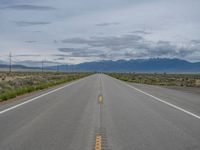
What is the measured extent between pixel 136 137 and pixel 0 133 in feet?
11.2

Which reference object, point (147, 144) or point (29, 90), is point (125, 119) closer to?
point (147, 144)

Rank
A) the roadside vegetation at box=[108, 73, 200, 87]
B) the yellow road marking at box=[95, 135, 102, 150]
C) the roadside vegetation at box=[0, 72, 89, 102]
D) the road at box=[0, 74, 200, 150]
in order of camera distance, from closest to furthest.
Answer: the yellow road marking at box=[95, 135, 102, 150] → the road at box=[0, 74, 200, 150] → the roadside vegetation at box=[0, 72, 89, 102] → the roadside vegetation at box=[108, 73, 200, 87]

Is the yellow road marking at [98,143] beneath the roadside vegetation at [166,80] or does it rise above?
above

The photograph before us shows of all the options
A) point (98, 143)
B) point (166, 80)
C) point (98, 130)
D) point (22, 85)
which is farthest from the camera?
point (166, 80)

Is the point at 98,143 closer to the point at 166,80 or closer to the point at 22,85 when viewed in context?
the point at 22,85

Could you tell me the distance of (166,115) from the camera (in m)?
14.2

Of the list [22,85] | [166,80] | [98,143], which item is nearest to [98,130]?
[98,143]

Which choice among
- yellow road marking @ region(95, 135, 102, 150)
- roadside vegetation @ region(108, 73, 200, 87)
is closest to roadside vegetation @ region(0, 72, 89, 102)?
yellow road marking @ region(95, 135, 102, 150)

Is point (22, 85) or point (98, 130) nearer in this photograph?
point (98, 130)

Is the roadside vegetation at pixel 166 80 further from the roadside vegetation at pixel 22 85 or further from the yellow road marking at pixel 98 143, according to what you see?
the yellow road marking at pixel 98 143

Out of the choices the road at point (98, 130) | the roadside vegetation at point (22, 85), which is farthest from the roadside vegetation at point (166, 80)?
the road at point (98, 130)

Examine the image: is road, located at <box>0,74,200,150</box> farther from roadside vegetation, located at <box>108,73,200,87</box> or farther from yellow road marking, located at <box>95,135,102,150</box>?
roadside vegetation, located at <box>108,73,200,87</box>

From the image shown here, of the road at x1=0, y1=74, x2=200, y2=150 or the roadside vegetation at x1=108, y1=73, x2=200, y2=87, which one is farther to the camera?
the roadside vegetation at x1=108, y1=73, x2=200, y2=87

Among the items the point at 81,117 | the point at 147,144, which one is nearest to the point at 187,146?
the point at 147,144
